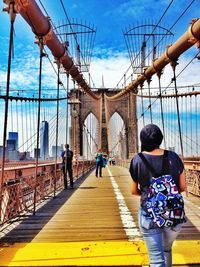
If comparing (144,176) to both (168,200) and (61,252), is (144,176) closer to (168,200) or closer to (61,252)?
(168,200)

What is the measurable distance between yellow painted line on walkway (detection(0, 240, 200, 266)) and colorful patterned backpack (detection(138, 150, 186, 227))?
1.15 m

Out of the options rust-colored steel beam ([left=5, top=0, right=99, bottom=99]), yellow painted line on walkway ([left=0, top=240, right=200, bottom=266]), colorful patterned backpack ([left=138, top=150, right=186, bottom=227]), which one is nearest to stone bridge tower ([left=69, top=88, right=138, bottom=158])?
rust-colored steel beam ([left=5, top=0, right=99, bottom=99])

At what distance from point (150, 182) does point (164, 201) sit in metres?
0.16

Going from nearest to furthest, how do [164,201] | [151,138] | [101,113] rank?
[164,201], [151,138], [101,113]

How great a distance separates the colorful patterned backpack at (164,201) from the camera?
2.36m

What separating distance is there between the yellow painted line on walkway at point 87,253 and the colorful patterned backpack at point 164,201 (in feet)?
3.77

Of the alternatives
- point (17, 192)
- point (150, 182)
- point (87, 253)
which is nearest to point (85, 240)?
point (87, 253)

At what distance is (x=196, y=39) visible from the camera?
693cm

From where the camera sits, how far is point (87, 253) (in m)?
3.66

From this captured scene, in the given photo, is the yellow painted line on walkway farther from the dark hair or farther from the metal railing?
the metal railing

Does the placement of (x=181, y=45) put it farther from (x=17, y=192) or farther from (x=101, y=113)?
(x=101, y=113)

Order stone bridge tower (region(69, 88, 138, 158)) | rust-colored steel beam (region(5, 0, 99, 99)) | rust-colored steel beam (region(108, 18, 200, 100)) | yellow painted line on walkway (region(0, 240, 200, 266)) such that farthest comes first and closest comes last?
stone bridge tower (region(69, 88, 138, 158)), rust-colored steel beam (region(108, 18, 200, 100)), rust-colored steel beam (region(5, 0, 99, 99)), yellow painted line on walkway (region(0, 240, 200, 266))

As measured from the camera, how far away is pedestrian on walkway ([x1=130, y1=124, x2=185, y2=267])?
2.41 meters

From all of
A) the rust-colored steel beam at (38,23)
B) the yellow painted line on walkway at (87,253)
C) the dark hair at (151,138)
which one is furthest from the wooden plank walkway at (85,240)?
the rust-colored steel beam at (38,23)
